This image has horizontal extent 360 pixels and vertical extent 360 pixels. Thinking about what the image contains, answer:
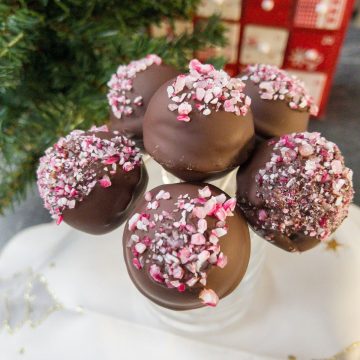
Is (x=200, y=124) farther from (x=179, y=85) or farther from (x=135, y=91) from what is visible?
(x=135, y=91)

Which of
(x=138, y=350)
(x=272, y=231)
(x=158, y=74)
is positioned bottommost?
(x=138, y=350)

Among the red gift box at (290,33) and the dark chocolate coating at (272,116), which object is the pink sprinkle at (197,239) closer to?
the dark chocolate coating at (272,116)

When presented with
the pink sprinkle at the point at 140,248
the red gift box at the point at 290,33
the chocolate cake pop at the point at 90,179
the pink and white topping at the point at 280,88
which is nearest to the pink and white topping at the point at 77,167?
the chocolate cake pop at the point at 90,179

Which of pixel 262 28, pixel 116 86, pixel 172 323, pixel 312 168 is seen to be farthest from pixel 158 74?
pixel 262 28

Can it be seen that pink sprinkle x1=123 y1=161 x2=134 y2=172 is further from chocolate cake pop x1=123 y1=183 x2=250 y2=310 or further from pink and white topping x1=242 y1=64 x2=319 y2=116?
pink and white topping x1=242 y1=64 x2=319 y2=116

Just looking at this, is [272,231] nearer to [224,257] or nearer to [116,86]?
[224,257]

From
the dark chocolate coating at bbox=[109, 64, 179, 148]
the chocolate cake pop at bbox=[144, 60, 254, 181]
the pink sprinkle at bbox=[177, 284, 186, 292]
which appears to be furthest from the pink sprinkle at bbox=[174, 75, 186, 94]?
the pink sprinkle at bbox=[177, 284, 186, 292]

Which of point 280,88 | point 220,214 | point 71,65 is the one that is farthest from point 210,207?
point 71,65
